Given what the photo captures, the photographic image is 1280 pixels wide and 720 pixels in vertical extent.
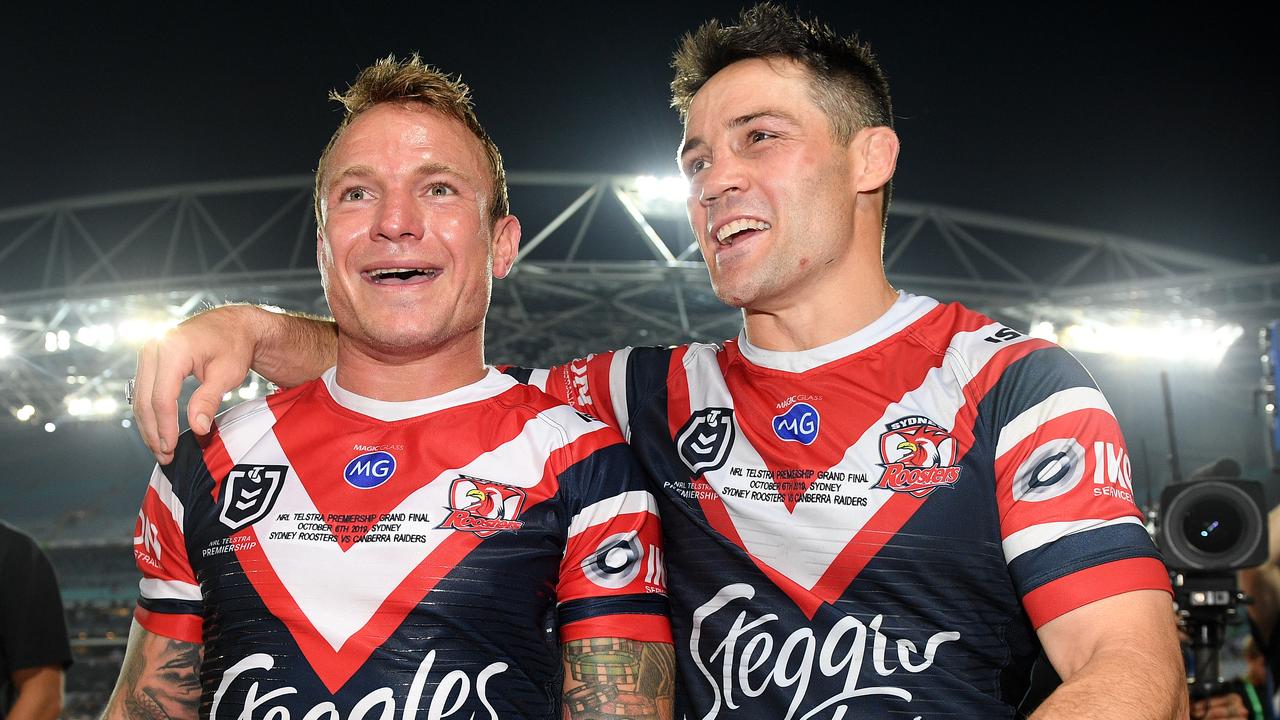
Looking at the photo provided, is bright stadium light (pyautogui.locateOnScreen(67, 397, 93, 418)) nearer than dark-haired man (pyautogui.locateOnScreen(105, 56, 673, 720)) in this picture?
No

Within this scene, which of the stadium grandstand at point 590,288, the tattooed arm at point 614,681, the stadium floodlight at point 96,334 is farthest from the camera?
the stadium floodlight at point 96,334

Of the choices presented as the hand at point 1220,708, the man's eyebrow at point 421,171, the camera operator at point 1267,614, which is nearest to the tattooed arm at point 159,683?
the man's eyebrow at point 421,171

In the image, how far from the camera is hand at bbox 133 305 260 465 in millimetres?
1954

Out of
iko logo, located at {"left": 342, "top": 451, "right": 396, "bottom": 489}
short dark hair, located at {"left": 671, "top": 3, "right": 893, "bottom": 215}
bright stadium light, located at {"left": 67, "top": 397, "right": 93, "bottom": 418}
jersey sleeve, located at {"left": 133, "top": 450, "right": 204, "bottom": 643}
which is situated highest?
bright stadium light, located at {"left": 67, "top": 397, "right": 93, "bottom": 418}

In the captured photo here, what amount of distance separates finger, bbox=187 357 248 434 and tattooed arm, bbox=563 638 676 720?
33.0 inches

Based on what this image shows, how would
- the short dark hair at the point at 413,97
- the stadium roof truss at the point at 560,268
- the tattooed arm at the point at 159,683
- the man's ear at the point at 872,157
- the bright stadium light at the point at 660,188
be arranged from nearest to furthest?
the tattooed arm at the point at 159,683
the short dark hair at the point at 413,97
the man's ear at the point at 872,157
the bright stadium light at the point at 660,188
the stadium roof truss at the point at 560,268

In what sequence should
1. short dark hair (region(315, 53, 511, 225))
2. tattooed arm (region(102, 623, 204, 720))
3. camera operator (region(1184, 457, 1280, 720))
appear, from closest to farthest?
tattooed arm (region(102, 623, 204, 720)) → short dark hair (region(315, 53, 511, 225)) → camera operator (region(1184, 457, 1280, 720))

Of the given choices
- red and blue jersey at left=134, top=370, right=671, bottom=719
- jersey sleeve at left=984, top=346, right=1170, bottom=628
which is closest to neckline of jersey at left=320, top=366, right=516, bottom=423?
Result: red and blue jersey at left=134, top=370, right=671, bottom=719

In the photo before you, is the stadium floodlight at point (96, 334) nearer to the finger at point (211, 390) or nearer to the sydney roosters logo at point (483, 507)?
the finger at point (211, 390)

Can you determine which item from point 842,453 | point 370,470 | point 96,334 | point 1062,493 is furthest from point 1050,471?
point 96,334

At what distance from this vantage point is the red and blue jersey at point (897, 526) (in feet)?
5.94

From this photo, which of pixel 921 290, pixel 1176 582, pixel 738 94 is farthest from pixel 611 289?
pixel 738 94

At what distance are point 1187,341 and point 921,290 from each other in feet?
12.8

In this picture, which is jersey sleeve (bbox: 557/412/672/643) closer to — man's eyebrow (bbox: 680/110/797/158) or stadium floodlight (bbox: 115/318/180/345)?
man's eyebrow (bbox: 680/110/797/158)
